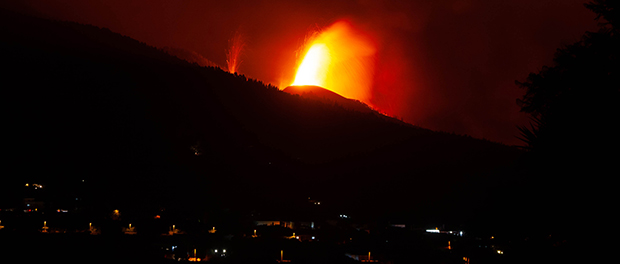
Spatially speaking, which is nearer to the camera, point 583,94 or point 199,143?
point 583,94

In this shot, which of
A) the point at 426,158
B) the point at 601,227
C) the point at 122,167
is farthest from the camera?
the point at 426,158

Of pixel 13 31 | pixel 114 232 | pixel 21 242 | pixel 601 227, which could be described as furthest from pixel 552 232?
pixel 13 31

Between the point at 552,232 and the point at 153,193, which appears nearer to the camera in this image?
the point at 552,232

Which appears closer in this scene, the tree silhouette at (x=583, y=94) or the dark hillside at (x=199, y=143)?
the tree silhouette at (x=583, y=94)

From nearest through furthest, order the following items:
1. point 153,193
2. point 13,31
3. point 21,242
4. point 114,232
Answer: point 21,242
point 114,232
point 153,193
point 13,31

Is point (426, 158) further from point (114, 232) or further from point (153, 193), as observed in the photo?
point (114, 232)
